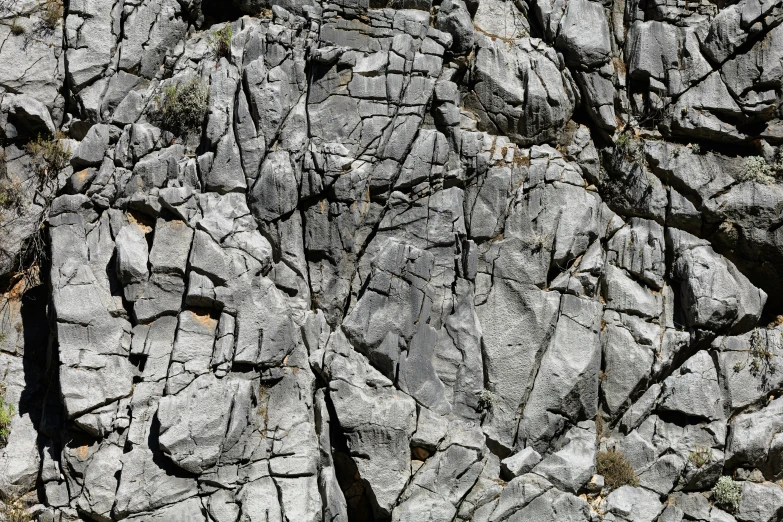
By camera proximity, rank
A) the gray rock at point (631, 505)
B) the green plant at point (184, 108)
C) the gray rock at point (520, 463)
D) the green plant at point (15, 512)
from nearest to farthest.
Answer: the green plant at point (15, 512), the gray rock at point (520, 463), the gray rock at point (631, 505), the green plant at point (184, 108)

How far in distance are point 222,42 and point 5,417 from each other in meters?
7.64

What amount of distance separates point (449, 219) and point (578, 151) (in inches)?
124

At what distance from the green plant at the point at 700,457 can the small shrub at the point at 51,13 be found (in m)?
14.2

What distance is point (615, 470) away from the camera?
14617 millimetres

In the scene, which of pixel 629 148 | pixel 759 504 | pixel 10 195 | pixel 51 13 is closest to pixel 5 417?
pixel 10 195

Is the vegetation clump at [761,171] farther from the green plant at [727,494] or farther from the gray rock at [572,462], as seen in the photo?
the gray rock at [572,462]

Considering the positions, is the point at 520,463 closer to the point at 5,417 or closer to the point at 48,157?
the point at 5,417

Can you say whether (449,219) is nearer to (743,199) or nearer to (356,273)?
(356,273)

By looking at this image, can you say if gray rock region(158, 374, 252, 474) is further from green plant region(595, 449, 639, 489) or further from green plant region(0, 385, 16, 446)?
green plant region(595, 449, 639, 489)

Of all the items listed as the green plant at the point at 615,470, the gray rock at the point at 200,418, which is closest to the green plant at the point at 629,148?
the green plant at the point at 615,470

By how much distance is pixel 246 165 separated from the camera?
47.6 ft

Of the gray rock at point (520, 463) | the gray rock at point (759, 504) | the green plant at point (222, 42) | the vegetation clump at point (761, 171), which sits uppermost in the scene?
the green plant at point (222, 42)

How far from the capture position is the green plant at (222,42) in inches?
601

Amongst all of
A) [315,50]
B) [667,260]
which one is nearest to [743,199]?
[667,260]
